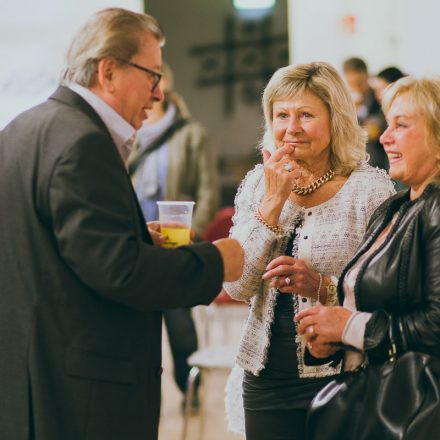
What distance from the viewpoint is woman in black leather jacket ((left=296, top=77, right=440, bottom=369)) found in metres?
1.84

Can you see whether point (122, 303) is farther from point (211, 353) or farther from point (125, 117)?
point (211, 353)

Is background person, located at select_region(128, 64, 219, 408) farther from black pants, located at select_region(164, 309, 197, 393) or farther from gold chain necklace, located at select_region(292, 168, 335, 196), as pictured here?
gold chain necklace, located at select_region(292, 168, 335, 196)

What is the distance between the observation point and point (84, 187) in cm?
173

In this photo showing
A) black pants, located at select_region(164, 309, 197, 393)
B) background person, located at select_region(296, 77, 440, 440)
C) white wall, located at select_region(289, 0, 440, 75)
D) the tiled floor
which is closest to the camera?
background person, located at select_region(296, 77, 440, 440)

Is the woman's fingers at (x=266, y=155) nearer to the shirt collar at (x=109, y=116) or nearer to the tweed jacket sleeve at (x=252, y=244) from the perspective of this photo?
the tweed jacket sleeve at (x=252, y=244)

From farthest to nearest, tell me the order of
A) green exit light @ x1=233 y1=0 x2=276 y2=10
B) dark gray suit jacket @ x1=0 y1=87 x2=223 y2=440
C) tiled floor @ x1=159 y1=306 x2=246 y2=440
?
green exit light @ x1=233 y1=0 x2=276 y2=10 → tiled floor @ x1=159 y1=306 x2=246 y2=440 → dark gray suit jacket @ x1=0 y1=87 x2=223 y2=440

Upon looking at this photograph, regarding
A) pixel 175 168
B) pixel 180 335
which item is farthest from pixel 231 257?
pixel 175 168

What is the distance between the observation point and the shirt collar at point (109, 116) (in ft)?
6.23

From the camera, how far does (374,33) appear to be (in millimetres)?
7297

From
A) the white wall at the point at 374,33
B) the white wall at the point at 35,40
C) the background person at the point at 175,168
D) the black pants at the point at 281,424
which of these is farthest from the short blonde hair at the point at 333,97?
the white wall at the point at 35,40

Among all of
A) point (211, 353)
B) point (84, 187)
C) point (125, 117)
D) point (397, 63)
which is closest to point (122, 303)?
point (84, 187)

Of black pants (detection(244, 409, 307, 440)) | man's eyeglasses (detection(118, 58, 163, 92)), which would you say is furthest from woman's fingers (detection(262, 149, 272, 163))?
black pants (detection(244, 409, 307, 440))

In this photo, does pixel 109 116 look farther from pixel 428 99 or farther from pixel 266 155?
pixel 428 99

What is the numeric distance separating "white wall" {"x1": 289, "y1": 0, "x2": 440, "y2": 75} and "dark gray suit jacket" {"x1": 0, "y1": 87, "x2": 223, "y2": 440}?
5537 millimetres
